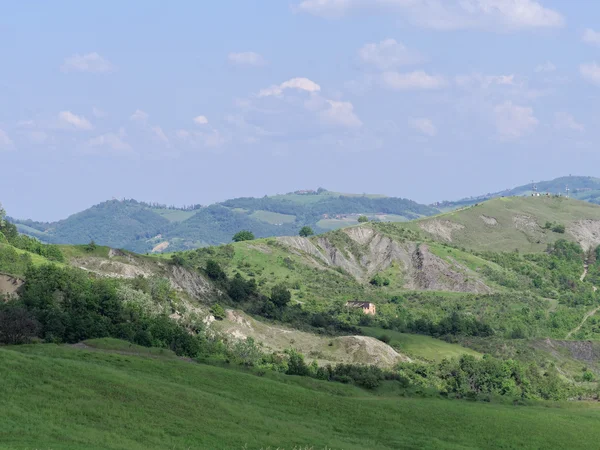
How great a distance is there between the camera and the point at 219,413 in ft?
197

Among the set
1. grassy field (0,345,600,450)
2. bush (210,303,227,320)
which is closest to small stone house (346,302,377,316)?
bush (210,303,227,320)

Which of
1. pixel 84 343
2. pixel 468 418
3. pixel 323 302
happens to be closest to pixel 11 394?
pixel 84 343

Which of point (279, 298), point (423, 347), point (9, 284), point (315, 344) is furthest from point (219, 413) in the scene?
point (279, 298)

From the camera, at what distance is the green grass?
131 m

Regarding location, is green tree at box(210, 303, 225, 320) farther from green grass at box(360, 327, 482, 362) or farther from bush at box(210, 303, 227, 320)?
green grass at box(360, 327, 482, 362)

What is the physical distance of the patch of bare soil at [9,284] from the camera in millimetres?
105069

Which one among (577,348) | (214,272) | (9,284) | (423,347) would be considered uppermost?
(214,272)

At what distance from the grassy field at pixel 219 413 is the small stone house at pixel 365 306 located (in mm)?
94310

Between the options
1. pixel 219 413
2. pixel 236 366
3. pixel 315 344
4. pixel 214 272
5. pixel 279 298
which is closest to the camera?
pixel 219 413

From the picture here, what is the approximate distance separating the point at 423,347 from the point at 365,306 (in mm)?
46498

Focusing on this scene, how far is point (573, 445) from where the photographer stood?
2771 inches

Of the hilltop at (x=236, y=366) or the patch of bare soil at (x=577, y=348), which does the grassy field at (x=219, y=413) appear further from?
the patch of bare soil at (x=577, y=348)

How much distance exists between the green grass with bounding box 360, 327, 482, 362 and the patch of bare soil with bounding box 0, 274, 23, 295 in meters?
56.2

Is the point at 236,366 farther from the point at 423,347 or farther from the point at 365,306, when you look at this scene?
the point at 365,306
